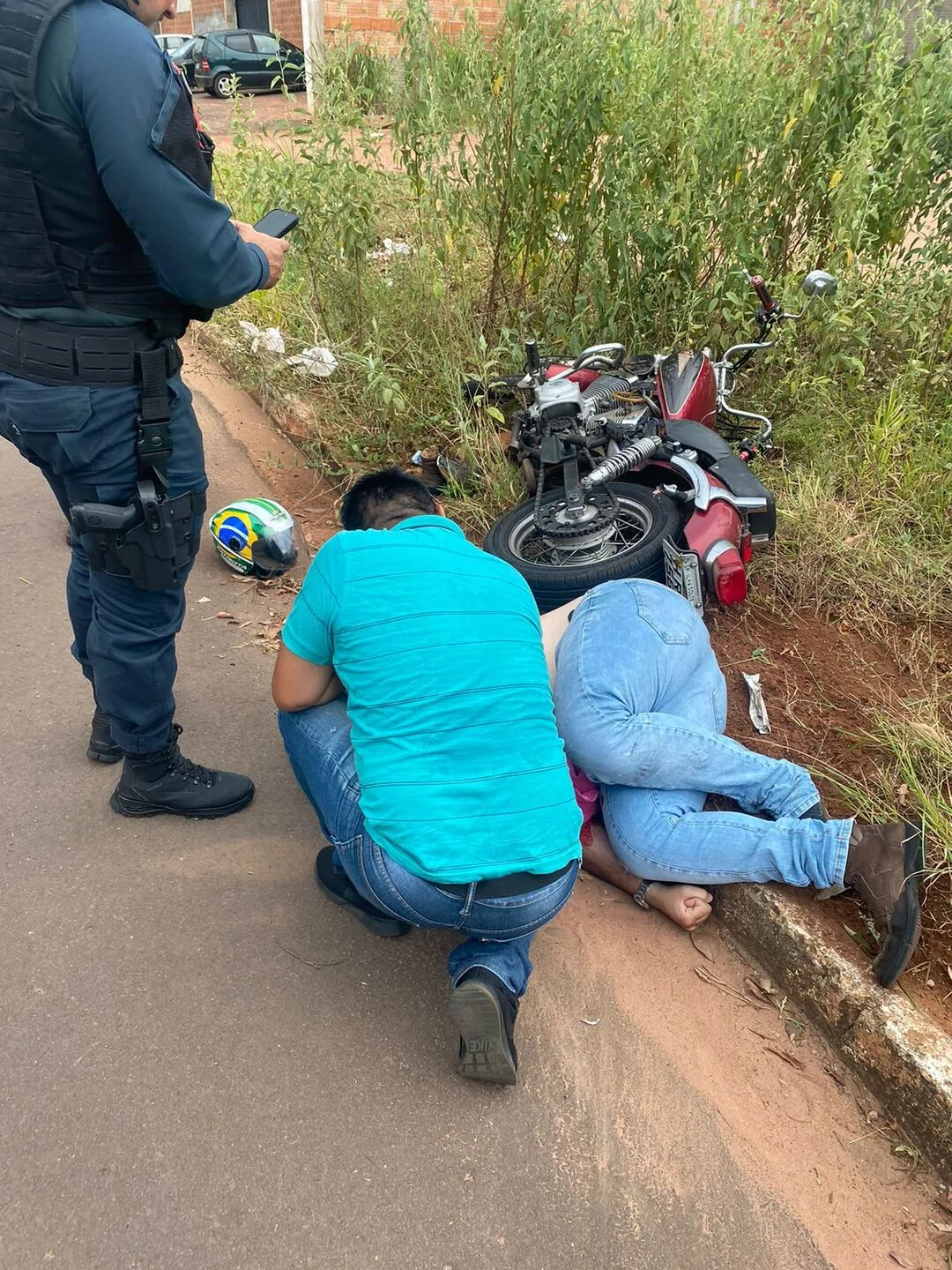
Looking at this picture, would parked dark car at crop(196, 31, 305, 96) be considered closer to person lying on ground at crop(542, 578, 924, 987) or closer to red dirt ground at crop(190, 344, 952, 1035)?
red dirt ground at crop(190, 344, 952, 1035)

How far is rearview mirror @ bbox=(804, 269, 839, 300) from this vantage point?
12.7 ft

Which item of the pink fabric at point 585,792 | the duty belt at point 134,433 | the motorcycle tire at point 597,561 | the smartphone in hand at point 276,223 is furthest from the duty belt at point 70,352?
the motorcycle tire at point 597,561

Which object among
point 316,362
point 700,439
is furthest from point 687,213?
point 316,362

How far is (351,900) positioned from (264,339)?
4.15 meters

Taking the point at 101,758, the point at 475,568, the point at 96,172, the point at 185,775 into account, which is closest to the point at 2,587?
the point at 101,758

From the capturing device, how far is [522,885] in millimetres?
2031

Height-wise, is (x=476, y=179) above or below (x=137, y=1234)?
above

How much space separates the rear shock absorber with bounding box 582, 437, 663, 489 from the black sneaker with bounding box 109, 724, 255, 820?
6.22 feet

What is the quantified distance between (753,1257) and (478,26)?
5380 mm

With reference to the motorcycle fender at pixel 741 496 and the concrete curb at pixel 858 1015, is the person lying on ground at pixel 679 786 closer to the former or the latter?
the concrete curb at pixel 858 1015

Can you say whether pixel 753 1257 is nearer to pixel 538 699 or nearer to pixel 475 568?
pixel 538 699

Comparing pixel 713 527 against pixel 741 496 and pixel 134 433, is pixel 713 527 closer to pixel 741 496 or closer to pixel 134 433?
pixel 741 496

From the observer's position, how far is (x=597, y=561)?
A: 12.5 feet

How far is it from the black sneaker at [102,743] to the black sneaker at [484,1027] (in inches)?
64.0
